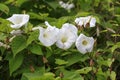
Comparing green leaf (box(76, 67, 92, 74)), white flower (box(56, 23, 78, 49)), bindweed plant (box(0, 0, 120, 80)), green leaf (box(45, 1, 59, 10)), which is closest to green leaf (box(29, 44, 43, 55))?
bindweed plant (box(0, 0, 120, 80))

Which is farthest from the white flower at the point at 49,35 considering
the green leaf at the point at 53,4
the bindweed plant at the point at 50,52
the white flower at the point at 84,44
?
the green leaf at the point at 53,4

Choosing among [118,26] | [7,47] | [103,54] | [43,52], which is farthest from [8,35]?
[118,26]

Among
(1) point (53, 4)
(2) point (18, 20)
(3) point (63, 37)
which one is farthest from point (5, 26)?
(1) point (53, 4)

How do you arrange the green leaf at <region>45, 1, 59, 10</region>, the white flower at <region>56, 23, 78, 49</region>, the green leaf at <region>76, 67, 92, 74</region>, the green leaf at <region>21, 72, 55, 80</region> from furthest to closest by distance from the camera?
1. the green leaf at <region>45, 1, 59, 10</region>
2. the white flower at <region>56, 23, 78, 49</region>
3. the green leaf at <region>76, 67, 92, 74</region>
4. the green leaf at <region>21, 72, 55, 80</region>

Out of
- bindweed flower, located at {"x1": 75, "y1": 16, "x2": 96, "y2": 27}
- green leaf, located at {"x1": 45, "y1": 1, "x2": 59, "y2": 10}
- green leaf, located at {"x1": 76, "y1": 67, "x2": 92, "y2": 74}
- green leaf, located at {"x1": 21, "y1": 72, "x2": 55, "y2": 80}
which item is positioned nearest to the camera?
green leaf, located at {"x1": 21, "y1": 72, "x2": 55, "y2": 80}

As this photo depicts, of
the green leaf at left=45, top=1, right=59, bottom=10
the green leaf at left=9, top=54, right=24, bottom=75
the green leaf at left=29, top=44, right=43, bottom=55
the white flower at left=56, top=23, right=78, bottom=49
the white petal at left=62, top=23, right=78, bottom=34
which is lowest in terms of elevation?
the green leaf at left=45, top=1, right=59, bottom=10

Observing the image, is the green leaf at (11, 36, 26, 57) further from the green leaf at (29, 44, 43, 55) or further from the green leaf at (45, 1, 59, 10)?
the green leaf at (45, 1, 59, 10)

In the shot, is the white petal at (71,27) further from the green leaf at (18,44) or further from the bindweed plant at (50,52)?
the green leaf at (18,44)
